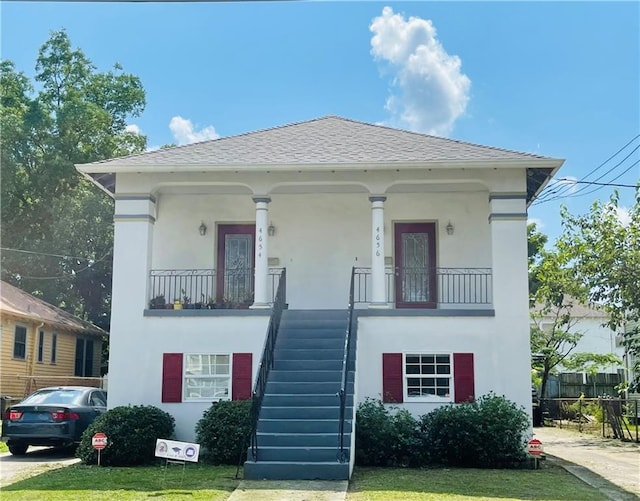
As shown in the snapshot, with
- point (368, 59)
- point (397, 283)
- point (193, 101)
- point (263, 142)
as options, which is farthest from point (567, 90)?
point (193, 101)

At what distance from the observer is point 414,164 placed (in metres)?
14.8

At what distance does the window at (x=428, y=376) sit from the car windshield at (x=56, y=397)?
6.54 metres

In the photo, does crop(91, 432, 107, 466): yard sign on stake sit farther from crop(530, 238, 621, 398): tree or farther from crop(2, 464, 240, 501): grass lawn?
crop(530, 238, 621, 398): tree

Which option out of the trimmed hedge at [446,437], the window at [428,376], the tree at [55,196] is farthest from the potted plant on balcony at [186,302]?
the tree at [55,196]

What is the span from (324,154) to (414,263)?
340 centimetres

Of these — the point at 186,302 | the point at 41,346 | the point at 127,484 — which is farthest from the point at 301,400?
the point at 41,346

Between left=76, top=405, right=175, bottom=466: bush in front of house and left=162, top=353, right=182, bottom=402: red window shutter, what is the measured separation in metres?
1.11

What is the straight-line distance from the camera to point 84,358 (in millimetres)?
29828

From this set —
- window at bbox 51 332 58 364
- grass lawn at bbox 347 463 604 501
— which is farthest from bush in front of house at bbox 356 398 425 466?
window at bbox 51 332 58 364

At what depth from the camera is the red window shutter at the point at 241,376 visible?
14.6 metres

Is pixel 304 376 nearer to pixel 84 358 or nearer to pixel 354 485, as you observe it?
pixel 354 485

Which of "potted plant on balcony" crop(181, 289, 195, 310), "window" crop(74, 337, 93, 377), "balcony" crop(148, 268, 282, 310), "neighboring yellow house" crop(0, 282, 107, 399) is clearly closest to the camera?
"potted plant on balcony" crop(181, 289, 195, 310)

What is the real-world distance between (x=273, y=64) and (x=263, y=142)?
1.72 m

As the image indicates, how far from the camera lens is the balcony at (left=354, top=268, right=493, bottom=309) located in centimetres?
1657
